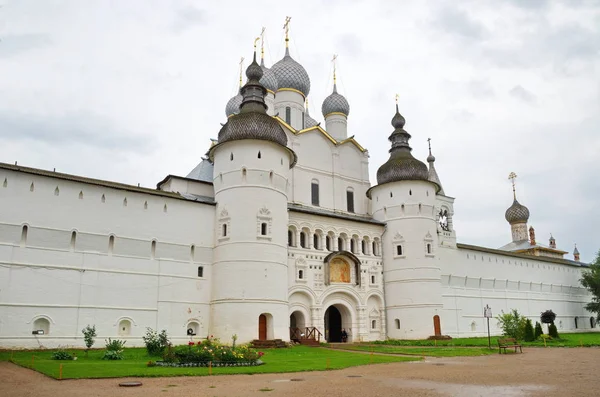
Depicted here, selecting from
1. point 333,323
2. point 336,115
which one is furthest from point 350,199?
point 333,323

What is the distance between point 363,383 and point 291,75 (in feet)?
94.5

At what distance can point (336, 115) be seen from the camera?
39.6 m

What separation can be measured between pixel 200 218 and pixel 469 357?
14552 millimetres

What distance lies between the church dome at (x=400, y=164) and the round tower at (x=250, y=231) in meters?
8.85

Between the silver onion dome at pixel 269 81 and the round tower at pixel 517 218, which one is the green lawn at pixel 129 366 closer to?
the silver onion dome at pixel 269 81

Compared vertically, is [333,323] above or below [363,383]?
above

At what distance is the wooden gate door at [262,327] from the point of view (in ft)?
83.0

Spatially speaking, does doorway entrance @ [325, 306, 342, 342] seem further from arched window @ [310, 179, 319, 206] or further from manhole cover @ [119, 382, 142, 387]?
manhole cover @ [119, 382, 142, 387]

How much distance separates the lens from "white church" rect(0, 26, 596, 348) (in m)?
22.0

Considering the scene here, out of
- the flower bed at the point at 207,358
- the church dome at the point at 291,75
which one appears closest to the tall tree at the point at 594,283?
the church dome at the point at 291,75

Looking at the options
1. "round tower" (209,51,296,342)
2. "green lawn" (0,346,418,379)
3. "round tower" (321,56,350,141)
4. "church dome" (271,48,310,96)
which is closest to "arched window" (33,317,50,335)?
"green lawn" (0,346,418,379)

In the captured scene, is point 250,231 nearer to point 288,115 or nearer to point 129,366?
point 129,366

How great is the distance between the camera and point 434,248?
109 ft

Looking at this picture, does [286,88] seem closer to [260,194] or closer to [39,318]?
[260,194]
